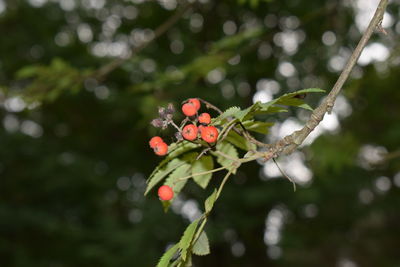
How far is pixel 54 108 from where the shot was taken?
10.8m

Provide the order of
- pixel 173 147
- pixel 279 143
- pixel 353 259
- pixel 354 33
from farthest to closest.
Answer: pixel 353 259 < pixel 354 33 < pixel 173 147 < pixel 279 143

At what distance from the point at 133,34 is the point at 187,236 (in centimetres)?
909

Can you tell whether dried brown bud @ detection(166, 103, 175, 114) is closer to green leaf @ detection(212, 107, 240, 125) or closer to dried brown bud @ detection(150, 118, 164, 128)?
dried brown bud @ detection(150, 118, 164, 128)

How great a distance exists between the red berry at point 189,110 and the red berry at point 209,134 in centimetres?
11

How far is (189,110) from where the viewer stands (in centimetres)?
136

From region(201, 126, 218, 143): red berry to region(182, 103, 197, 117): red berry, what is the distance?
11 centimetres

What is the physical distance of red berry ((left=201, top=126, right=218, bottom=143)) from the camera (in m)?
1.26

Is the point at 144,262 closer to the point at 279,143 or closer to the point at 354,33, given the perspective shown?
the point at 354,33

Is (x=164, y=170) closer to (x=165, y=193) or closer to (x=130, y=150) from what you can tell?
(x=165, y=193)

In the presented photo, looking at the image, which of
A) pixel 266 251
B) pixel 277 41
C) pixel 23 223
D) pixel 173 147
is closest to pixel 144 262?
pixel 266 251

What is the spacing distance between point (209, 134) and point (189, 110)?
141 mm

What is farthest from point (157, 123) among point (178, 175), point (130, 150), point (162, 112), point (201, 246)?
point (130, 150)

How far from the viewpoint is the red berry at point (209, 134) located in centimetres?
126

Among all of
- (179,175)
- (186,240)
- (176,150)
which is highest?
(176,150)
